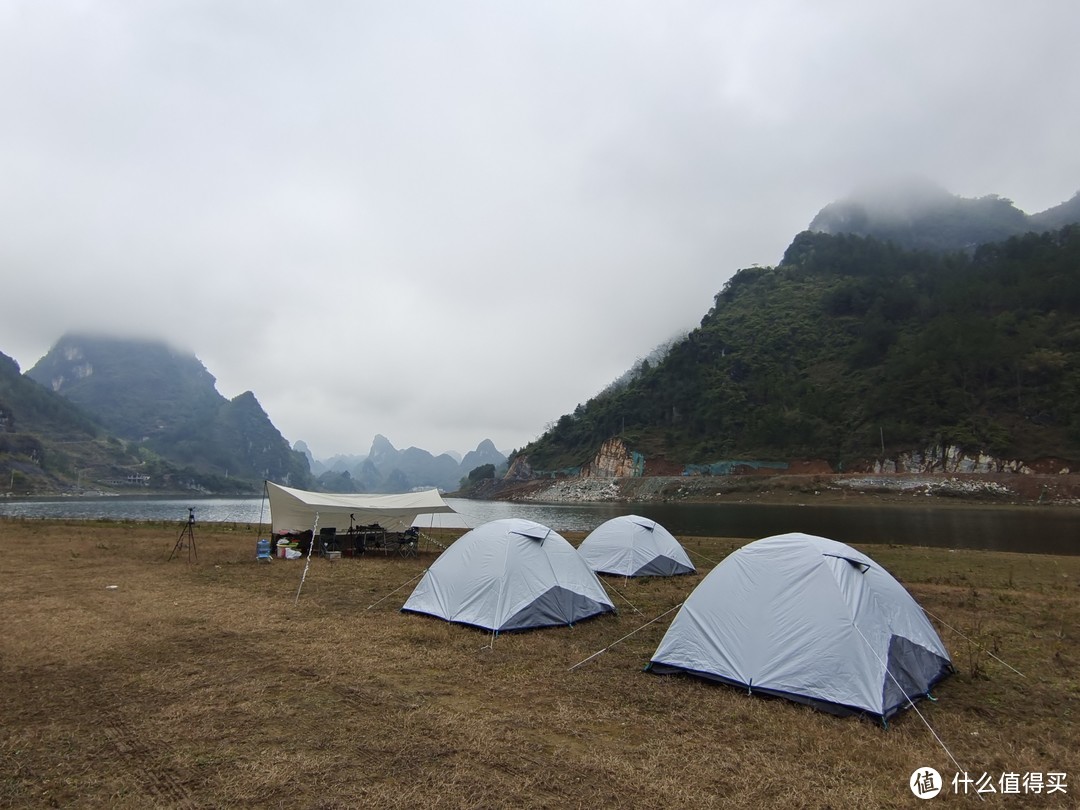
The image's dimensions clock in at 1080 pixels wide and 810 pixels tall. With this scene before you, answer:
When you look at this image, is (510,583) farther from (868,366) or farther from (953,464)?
(868,366)

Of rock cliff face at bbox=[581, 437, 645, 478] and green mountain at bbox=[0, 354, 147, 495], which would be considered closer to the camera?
rock cliff face at bbox=[581, 437, 645, 478]

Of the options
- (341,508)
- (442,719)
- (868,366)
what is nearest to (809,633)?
(442,719)

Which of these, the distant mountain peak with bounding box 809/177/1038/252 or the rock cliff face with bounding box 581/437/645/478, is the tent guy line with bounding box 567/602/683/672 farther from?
the distant mountain peak with bounding box 809/177/1038/252

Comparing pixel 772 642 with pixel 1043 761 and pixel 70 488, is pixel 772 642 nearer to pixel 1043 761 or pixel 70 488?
pixel 1043 761

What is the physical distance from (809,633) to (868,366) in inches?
4350

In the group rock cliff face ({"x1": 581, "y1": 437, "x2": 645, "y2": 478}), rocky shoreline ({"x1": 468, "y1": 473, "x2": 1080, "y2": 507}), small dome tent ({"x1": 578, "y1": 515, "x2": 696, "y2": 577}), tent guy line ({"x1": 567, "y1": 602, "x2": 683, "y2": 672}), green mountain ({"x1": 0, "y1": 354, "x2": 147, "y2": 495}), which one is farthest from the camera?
green mountain ({"x1": 0, "y1": 354, "x2": 147, "y2": 495})

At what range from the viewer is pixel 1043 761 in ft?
17.7

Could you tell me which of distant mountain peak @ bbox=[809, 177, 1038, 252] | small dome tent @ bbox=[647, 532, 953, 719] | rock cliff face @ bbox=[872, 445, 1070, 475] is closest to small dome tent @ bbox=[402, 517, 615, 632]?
small dome tent @ bbox=[647, 532, 953, 719]

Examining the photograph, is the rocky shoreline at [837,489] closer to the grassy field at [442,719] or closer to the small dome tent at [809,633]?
the grassy field at [442,719]

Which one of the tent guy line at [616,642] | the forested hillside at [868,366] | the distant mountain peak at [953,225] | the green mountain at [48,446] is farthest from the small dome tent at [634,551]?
the distant mountain peak at [953,225]

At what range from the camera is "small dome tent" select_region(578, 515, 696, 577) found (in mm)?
16062

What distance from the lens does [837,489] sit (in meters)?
71.9

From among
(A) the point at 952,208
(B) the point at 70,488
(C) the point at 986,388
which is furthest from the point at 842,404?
(B) the point at 70,488

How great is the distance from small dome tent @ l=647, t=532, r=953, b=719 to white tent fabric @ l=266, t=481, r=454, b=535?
44.8ft
